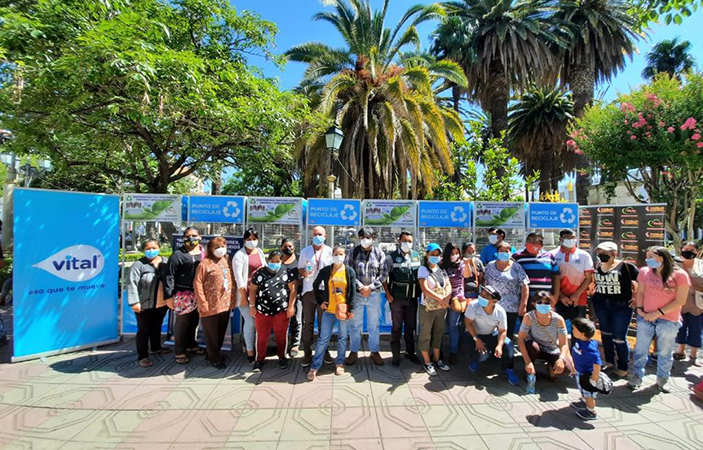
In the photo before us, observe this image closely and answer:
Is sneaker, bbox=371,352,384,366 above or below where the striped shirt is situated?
below

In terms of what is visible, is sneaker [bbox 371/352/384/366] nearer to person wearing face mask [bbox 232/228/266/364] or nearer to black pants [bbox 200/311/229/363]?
person wearing face mask [bbox 232/228/266/364]

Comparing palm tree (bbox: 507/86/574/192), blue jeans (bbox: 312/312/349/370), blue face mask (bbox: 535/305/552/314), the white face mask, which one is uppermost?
palm tree (bbox: 507/86/574/192)

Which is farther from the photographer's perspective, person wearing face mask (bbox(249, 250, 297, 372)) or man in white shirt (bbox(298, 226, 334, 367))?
man in white shirt (bbox(298, 226, 334, 367))

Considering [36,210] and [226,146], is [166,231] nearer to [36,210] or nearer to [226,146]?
[36,210]

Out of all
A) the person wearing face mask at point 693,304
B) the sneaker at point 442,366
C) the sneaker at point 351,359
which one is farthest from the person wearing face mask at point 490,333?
the person wearing face mask at point 693,304

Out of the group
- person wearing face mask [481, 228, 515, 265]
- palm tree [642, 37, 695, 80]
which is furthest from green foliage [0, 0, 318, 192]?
palm tree [642, 37, 695, 80]

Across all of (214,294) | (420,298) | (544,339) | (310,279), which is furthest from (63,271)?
(544,339)

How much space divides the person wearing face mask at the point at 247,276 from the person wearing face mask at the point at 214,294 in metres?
0.14

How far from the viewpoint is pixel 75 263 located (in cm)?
469

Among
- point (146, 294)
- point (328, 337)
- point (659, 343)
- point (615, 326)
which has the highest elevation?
point (146, 294)

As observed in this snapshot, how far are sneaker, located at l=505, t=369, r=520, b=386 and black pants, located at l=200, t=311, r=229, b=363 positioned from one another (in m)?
3.98

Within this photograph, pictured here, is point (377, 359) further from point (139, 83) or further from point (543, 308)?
point (139, 83)

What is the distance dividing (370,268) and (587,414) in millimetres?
2874

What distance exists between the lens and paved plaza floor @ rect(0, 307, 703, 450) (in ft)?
9.39
